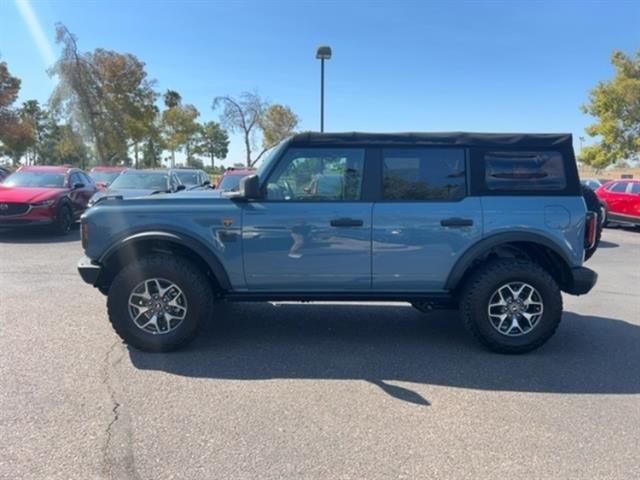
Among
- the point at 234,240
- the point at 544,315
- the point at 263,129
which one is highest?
the point at 263,129

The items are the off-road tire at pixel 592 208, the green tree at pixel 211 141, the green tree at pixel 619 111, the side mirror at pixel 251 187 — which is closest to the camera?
the side mirror at pixel 251 187

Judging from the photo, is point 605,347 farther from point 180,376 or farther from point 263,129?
point 263,129

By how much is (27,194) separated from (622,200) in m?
16.0

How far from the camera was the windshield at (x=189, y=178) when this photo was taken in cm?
1495

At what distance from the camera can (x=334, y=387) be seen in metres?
3.81

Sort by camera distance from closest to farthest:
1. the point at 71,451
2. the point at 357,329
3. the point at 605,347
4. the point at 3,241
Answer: the point at 71,451 < the point at 605,347 < the point at 357,329 < the point at 3,241

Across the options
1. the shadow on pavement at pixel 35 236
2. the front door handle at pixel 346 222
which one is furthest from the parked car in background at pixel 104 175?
the front door handle at pixel 346 222

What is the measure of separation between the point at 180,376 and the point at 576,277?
353 cm

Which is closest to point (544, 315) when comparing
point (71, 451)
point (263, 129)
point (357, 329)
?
point (357, 329)

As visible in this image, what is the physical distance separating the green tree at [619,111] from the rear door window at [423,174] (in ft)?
88.7

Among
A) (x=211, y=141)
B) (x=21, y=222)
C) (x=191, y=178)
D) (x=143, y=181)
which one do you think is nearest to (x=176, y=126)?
(x=211, y=141)

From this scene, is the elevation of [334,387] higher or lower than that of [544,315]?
lower

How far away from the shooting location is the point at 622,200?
1497 centimetres

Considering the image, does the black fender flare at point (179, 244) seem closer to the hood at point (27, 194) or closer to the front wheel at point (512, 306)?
the front wheel at point (512, 306)
